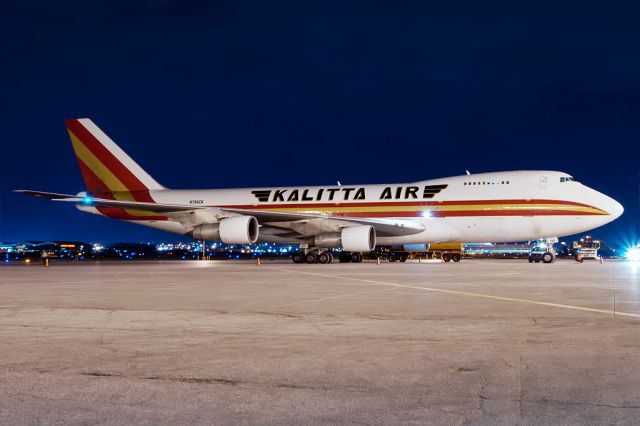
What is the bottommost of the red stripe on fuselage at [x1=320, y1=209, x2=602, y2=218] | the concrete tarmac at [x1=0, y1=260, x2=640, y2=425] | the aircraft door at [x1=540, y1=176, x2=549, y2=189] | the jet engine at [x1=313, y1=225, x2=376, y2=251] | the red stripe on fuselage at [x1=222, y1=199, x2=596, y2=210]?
the concrete tarmac at [x1=0, y1=260, x2=640, y2=425]

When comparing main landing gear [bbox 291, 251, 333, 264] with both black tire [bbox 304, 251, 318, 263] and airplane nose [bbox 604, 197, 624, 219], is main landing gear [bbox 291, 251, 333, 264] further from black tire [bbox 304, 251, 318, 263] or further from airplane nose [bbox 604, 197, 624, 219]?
airplane nose [bbox 604, 197, 624, 219]

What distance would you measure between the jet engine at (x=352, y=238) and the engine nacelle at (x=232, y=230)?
3.38m

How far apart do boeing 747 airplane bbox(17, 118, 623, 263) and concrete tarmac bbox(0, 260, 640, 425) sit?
19505 millimetres

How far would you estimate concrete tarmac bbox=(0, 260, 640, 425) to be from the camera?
445cm

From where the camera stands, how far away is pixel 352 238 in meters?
30.4

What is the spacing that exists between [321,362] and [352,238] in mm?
24354

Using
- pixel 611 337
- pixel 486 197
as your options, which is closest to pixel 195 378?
pixel 611 337

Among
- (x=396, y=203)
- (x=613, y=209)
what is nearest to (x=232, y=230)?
(x=396, y=203)

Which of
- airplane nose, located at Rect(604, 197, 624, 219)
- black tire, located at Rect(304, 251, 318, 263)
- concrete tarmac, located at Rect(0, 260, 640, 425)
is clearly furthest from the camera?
black tire, located at Rect(304, 251, 318, 263)

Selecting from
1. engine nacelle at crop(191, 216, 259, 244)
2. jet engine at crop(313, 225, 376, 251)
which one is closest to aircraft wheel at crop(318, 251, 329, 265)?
jet engine at crop(313, 225, 376, 251)

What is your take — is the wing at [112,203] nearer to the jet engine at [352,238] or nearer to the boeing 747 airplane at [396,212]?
the boeing 747 airplane at [396,212]

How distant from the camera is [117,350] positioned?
6.77 meters

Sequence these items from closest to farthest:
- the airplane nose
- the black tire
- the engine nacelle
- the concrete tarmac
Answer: the concrete tarmac
the airplane nose
the engine nacelle
the black tire

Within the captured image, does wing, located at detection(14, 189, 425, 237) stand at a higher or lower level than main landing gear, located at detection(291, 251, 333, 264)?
higher
